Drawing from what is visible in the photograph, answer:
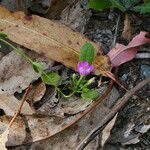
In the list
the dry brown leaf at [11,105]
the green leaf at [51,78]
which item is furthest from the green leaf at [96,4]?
the dry brown leaf at [11,105]

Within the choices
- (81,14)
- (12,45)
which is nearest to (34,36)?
(12,45)

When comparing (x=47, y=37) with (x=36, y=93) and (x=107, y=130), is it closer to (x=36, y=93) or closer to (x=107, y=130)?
(x=36, y=93)

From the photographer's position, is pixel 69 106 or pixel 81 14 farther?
pixel 81 14

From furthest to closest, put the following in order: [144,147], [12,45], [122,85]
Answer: [12,45], [122,85], [144,147]

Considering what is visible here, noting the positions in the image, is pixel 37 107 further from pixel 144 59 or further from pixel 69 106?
pixel 144 59

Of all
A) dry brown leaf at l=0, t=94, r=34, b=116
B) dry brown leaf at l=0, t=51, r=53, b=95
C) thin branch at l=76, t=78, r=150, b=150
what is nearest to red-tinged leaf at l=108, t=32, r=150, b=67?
thin branch at l=76, t=78, r=150, b=150

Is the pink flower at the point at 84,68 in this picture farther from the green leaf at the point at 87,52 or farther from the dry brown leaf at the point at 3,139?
the dry brown leaf at the point at 3,139
